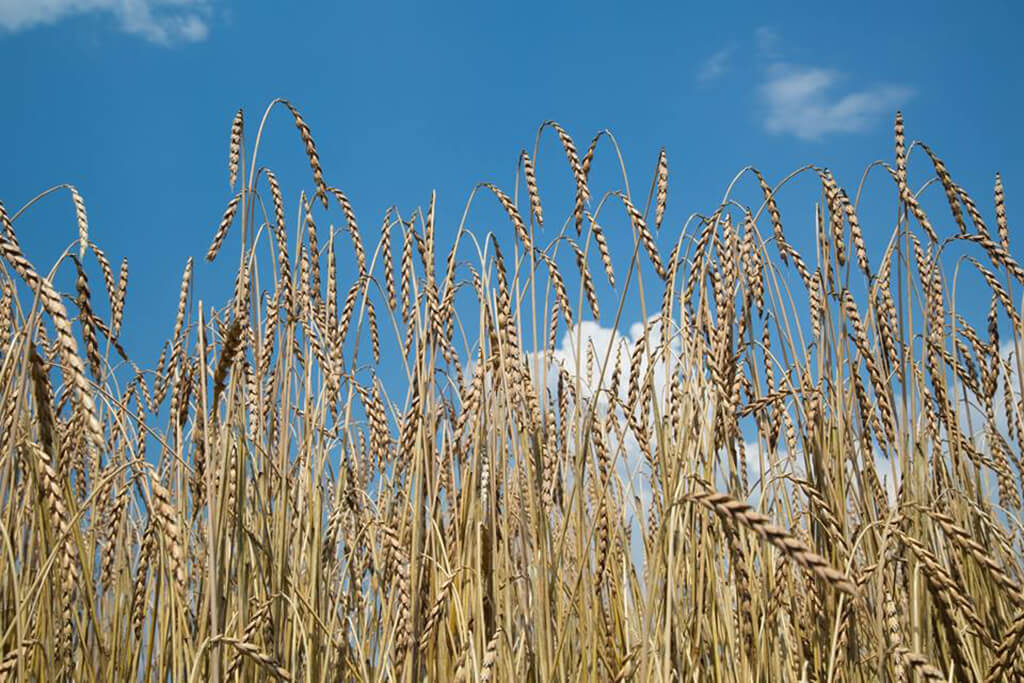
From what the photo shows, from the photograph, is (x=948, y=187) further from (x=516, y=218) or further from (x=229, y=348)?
(x=229, y=348)

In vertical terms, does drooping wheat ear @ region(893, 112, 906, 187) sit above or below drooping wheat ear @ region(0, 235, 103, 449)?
above

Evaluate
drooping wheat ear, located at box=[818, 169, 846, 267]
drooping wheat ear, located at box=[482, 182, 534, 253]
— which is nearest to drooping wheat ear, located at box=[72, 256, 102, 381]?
drooping wheat ear, located at box=[482, 182, 534, 253]

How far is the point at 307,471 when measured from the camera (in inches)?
78.0

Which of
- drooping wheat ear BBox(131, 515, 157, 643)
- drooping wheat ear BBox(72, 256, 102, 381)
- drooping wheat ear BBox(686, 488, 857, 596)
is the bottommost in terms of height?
drooping wheat ear BBox(686, 488, 857, 596)

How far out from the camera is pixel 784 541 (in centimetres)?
76

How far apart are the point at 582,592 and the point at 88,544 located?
1317 mm

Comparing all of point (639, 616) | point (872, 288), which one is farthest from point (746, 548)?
point (872, 288)

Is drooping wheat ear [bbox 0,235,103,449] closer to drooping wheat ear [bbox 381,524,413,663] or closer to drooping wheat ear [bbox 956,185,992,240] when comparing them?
drooping wheat ear [bbox 381,524,413,663]

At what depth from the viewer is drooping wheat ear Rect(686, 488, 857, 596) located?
725 mm

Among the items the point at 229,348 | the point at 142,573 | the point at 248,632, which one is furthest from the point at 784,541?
the point at 142,573

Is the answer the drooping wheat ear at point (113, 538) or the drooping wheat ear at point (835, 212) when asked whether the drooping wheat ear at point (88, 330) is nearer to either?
the drooping wheat ear at point (113, 538)

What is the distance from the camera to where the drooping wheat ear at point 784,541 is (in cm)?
73

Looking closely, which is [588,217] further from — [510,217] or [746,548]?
[746,548]

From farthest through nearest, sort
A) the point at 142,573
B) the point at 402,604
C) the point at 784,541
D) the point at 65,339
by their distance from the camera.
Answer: the point at 142,573, the point at 402,604, the point at 65,339, the point at 784,541
